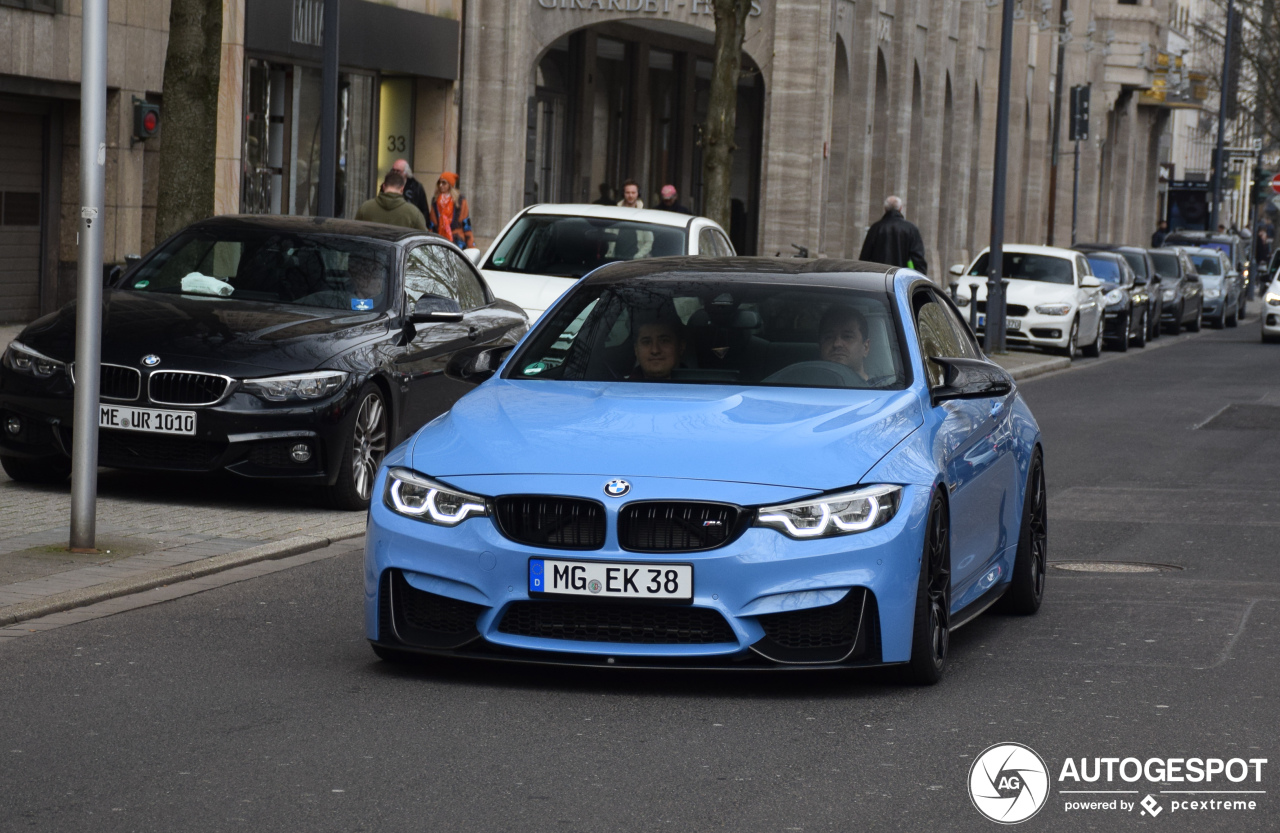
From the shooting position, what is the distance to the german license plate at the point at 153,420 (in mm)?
11039

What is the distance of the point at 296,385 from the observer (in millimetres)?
11211

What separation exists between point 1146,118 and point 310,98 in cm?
5919

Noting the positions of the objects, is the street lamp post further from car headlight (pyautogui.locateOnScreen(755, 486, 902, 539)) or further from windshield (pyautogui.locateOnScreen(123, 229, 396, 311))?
car headlight (pyautogui.locateOnScreen(755, 486, 902, 539))

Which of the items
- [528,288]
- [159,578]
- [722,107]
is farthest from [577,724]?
[722,107]

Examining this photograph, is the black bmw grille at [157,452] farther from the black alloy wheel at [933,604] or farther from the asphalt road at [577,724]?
the black alloy wheel at [933,604]

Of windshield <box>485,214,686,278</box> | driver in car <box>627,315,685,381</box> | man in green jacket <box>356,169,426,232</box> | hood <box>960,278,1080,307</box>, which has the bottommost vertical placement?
hood <box>960,278,1080,307</box>

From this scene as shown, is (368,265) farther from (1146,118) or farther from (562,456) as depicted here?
(1146,118)

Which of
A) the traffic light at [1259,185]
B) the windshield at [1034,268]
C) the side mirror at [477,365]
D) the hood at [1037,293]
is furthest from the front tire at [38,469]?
the traffic light at [1259,185]

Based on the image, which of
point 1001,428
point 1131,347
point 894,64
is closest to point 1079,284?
point 1131,347

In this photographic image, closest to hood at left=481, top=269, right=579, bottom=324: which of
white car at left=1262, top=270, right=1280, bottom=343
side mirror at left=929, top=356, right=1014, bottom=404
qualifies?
side mirror at left=929, top=356, right=1014, bottom=404

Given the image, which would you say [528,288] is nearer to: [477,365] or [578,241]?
[578,241]

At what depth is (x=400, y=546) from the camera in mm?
6879

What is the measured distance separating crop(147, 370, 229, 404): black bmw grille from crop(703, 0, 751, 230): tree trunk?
546 inches

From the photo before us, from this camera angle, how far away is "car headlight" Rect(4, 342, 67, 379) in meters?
11.3
